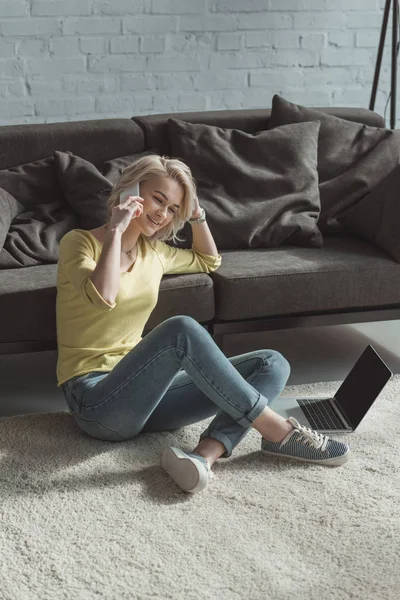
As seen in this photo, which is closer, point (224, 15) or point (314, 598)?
point (314, 598)

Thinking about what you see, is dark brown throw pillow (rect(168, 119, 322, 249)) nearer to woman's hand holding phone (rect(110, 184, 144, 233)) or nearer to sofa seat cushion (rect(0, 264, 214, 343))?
sofa seat cushion (rect(0, 264, 214, 343))

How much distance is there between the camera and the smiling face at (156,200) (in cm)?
270

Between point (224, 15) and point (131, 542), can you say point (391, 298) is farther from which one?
point (224, 15)

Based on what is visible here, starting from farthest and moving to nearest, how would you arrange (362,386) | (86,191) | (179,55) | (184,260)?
1. (179,55)
2. (86,191)
3. (184,260)
4. (362,386)

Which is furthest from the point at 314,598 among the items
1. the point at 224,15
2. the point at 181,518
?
the point at 224,15

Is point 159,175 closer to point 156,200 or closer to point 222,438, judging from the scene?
point 156,200

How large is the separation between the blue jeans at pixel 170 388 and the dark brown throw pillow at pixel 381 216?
946 mm

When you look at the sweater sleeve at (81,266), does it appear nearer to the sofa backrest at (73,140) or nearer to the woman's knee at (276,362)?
the woman's knee at (276,362)

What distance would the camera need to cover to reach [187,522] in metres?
2.33

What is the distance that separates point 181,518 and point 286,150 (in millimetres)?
1776

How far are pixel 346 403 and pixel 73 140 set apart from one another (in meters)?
1.50

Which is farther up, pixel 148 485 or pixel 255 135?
pixel 255 135

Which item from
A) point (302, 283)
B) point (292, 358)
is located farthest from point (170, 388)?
point (292, 358)

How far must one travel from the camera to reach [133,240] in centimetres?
275
